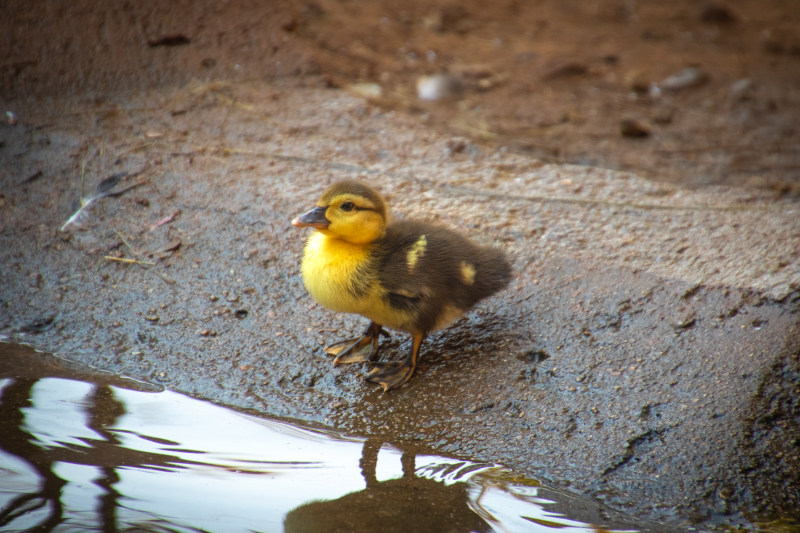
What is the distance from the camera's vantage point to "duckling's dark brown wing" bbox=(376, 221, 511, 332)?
3445mm

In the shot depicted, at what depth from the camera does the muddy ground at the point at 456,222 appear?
3178mm

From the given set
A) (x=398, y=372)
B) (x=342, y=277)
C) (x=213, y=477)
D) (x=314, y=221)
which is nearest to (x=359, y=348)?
(x=398, y=372)

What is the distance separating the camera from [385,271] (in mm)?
3449

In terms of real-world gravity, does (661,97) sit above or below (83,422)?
above

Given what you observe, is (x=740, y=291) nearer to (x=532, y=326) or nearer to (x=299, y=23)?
(x=532, y=326)

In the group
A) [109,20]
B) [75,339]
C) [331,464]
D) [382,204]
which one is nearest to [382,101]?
[109,20]

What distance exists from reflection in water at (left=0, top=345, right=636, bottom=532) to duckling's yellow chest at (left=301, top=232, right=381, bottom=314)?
0.61 m

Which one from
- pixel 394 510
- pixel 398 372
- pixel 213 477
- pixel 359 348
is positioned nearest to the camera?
pixel 394 510

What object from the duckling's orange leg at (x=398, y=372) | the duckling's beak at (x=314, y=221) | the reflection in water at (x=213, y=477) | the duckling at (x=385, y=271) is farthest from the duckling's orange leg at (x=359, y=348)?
the duckling's beak at (x=314, y=221)

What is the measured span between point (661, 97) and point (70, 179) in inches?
204

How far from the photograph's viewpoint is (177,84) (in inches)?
229

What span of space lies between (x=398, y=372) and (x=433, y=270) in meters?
0.52

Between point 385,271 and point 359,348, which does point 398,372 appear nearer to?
point 359,348

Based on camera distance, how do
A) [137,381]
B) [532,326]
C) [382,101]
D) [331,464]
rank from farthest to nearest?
[382,101]
[532,326]
[137,381]
[331,464]
